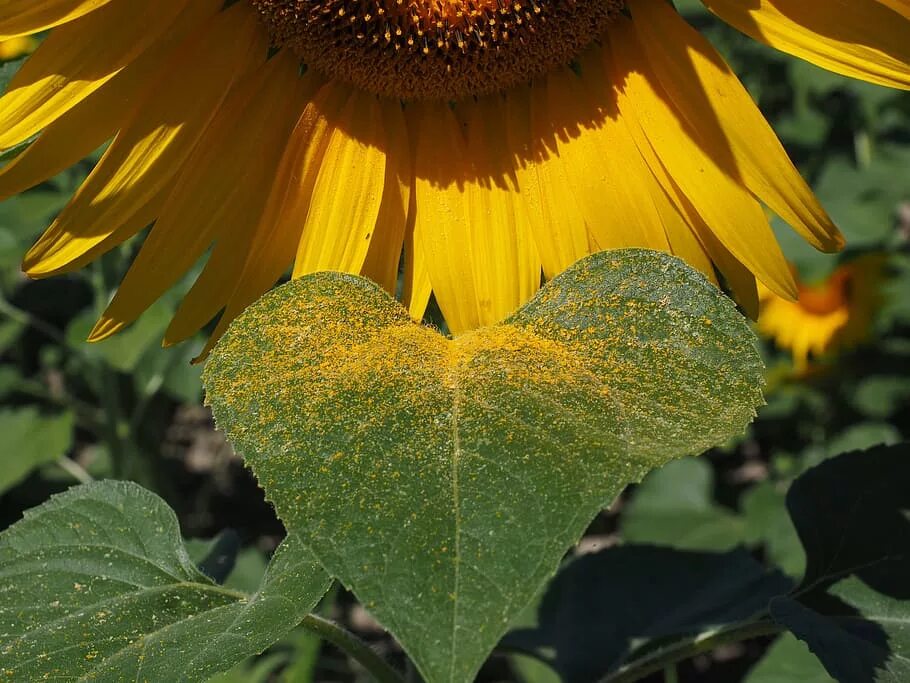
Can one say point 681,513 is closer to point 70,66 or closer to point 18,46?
point 18,46

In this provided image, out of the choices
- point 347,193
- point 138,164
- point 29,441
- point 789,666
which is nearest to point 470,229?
point 347,193

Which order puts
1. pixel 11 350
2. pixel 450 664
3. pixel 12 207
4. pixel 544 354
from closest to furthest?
pixel 450 664 → pixel 544 354 → pixel 12 207 → pixel 11 350

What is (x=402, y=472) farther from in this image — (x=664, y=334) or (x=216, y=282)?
(x=216, y=282)

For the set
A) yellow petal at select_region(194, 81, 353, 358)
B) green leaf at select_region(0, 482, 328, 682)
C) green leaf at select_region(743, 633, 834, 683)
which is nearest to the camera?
green leaf at select_region(0, 482, 328, 682)

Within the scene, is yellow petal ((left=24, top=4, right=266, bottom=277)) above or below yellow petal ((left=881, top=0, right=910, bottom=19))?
above

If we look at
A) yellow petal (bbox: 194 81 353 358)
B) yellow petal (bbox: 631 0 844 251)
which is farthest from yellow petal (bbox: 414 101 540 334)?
yellow petal (bbox: 631 0 844 251)

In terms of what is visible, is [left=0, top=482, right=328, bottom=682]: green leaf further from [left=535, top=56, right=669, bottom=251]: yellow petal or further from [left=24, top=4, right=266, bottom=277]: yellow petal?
[left=535, top=56, right=669, bottom=251]: yellow petal

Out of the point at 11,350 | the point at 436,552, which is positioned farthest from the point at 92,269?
the point at 436,552

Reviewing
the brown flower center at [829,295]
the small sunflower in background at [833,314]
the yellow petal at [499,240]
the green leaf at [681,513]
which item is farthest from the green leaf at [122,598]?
the brown flower center at [829,295]
